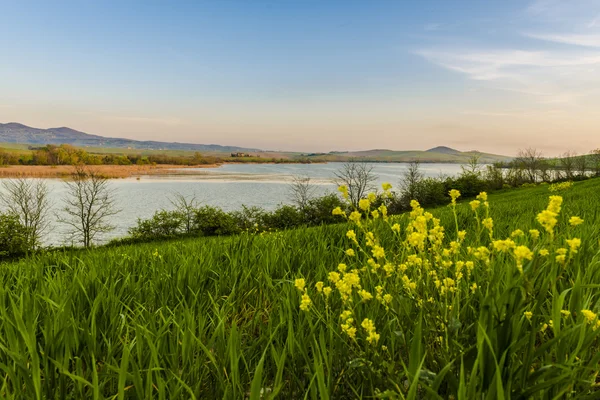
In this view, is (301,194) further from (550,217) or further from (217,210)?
(550,217)

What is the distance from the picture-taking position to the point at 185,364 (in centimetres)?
164

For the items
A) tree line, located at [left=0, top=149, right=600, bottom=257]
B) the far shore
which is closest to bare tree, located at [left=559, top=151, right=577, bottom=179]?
tree line, located at [left=0, top=149, right=600, bottom=257]

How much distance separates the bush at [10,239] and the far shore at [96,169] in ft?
132

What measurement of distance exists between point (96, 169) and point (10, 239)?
56.8 m

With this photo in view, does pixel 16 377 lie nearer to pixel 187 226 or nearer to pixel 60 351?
pixel 60 351

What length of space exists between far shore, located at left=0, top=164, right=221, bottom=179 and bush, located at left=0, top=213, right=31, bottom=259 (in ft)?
132

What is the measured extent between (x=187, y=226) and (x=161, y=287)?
38640 millimetres

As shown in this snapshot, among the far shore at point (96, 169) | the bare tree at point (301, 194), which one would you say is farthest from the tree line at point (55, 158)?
the bare tree at point (301, 194)

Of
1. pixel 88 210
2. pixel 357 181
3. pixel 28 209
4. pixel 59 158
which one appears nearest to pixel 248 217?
pixel 88 210

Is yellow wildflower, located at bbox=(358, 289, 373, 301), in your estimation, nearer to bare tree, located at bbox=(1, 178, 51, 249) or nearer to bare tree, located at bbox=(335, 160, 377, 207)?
bare tree, located at bbox=(1, 178, 51, 249)

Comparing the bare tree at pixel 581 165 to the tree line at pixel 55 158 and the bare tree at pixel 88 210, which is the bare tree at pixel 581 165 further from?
the tree line at pixel 55 158

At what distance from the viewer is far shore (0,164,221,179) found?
8274 cm

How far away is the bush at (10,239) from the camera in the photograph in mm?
30906

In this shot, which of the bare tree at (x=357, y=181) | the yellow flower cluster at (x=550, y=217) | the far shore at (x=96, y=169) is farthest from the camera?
the far shore at (x=96, y=169)
